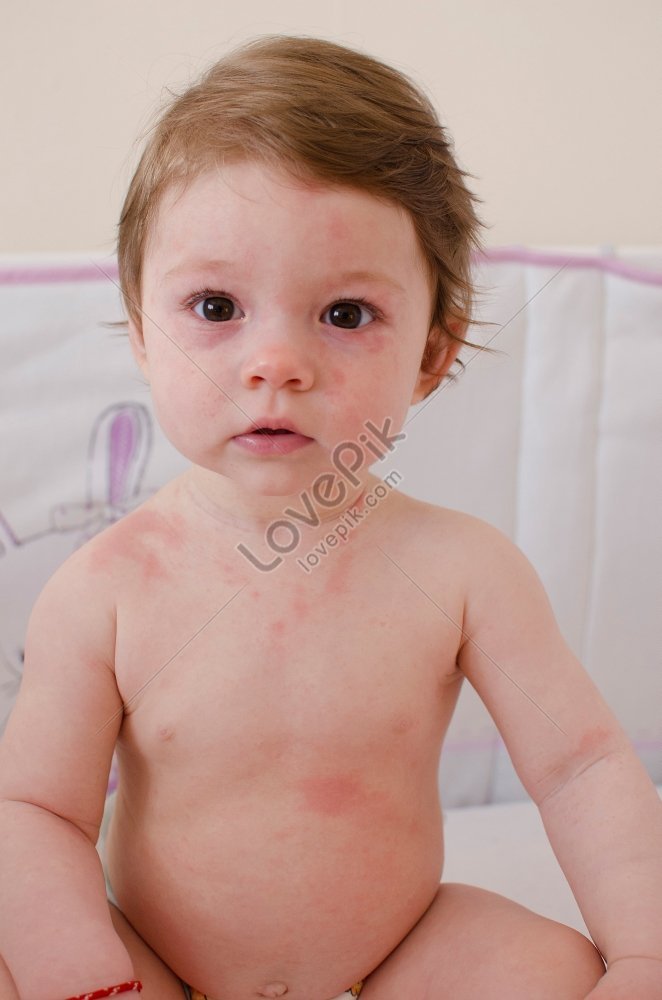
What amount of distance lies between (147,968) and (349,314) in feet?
1.30

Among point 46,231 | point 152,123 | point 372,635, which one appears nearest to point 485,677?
point 372,635

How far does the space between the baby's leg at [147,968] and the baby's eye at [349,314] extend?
38 centimetres

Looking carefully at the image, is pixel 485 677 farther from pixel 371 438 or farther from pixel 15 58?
pixel 15 58

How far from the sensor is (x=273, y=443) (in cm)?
58

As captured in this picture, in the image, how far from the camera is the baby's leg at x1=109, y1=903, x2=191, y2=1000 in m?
0.63

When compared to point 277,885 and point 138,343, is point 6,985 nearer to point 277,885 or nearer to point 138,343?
point 277,885

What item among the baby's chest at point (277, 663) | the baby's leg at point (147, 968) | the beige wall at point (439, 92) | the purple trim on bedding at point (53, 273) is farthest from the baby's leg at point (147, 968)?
Answer: the beige wall at point (439, 92)

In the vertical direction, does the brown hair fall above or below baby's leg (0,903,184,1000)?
above

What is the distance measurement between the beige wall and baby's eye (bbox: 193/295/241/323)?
1.63 feet

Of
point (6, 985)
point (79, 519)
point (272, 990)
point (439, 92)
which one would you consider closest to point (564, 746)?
point (272, 990)

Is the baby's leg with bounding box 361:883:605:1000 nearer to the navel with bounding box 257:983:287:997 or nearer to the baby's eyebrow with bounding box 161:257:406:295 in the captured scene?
the navel with bounding box 257:983:287:997

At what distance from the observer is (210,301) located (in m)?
0.58

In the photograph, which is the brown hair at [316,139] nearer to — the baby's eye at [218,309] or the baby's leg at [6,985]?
the baby's eye at [218,309]

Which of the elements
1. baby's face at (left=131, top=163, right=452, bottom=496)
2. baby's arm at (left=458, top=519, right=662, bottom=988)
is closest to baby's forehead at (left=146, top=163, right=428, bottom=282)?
baby's face at (left=131, top=163, right=452, bottom=496)
